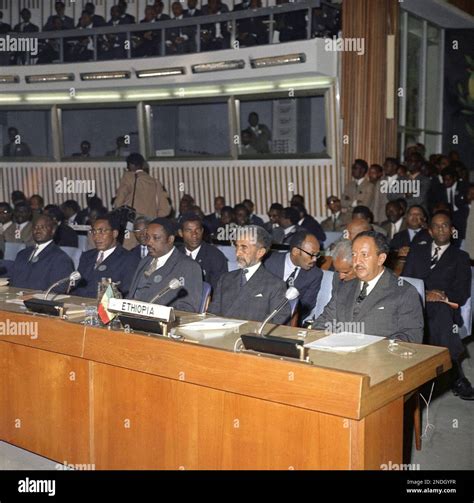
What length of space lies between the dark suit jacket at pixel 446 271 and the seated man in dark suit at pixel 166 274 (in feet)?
5.73

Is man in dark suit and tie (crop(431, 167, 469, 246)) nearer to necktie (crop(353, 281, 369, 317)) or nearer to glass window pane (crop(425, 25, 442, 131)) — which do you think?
glass window pane (crop(425, 25, 442, 131))

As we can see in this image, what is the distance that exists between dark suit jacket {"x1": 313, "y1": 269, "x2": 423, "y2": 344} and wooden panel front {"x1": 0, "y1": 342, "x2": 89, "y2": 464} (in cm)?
134

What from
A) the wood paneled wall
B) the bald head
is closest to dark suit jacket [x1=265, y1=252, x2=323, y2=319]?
the bald head

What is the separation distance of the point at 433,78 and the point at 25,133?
692cm

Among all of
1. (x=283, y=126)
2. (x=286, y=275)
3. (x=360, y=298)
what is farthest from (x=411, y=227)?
(x=283, y=126)

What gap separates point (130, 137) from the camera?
1158cm

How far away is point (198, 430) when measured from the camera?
284cm

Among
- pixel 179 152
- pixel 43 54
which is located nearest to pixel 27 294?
pixel 179 152

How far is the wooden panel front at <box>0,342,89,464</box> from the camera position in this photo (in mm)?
3250

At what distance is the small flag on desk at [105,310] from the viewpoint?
3.24 meters

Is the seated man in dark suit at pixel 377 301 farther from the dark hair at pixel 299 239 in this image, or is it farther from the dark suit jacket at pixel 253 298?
the dark hair at pixel 299 239

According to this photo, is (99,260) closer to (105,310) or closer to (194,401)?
(105,310)

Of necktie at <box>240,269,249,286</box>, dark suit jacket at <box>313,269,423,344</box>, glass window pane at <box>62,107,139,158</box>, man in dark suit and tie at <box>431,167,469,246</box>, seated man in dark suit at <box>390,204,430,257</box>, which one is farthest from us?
glass window pane at <box>62,107,139,158</box>

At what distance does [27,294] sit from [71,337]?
1.13 metres
